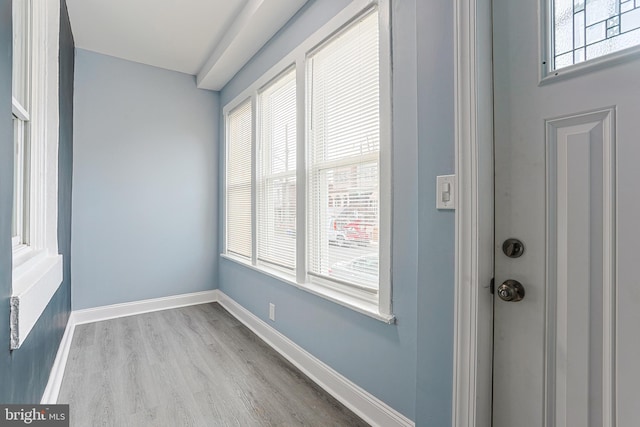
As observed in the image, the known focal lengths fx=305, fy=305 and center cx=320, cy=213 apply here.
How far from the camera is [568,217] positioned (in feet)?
3.00

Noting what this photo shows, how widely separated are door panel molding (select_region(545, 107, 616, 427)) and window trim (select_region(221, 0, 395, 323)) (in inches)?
27.1

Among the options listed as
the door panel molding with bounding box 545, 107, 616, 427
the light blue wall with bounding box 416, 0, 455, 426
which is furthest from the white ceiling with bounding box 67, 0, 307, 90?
the door panel molding with bounding box 545, 107, 616, 427

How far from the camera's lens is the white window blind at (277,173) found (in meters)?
2.43

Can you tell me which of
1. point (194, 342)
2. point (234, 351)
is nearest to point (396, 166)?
point (234, 351)

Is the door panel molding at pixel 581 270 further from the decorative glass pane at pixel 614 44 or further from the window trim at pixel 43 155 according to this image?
the window trim at pixel 43 155

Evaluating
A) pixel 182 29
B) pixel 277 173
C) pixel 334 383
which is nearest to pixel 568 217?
pixel 334 383

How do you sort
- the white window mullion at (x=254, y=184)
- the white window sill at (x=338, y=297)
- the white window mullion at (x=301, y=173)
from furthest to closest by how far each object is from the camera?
the white window mullion at (x=254, y=184), the white window mullion at (x=301, y=173), the white window sill at (x=338, y=297)

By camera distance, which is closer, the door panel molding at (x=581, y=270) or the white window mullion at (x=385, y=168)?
the door panel molding at (x=581, y=270)

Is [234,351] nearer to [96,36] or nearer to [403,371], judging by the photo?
[403,371]

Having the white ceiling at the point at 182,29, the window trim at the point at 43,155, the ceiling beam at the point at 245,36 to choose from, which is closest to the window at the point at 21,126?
the window trim at the point at 43,155

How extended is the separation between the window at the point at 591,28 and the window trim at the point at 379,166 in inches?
27.5

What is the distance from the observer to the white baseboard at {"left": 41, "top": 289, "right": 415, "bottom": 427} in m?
1.60

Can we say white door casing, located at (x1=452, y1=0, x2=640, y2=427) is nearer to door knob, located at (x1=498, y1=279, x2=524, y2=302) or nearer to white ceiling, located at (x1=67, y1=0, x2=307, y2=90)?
door knob, located at (x1=498, y1=279, x2=524, y2=302)

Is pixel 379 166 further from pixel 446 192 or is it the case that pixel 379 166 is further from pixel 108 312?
pixel 108 312
